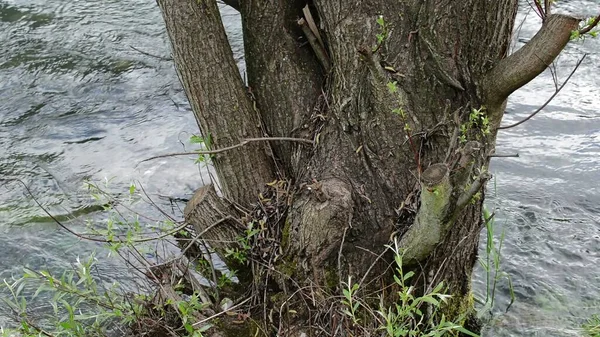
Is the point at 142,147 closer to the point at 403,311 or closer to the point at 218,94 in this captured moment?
the point at 218,94

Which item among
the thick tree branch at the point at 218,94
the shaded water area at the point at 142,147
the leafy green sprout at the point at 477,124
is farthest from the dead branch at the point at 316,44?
the shaded water area at the point at 142,147

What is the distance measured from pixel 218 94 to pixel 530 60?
53.5 inches

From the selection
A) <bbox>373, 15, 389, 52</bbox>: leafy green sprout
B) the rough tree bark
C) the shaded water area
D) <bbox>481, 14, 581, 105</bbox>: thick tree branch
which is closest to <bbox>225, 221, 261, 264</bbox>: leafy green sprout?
the rough tree bark

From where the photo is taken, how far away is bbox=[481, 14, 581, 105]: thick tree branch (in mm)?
2520

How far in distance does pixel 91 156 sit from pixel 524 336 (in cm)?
346

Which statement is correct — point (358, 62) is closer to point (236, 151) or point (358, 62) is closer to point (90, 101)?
point (236, 151)

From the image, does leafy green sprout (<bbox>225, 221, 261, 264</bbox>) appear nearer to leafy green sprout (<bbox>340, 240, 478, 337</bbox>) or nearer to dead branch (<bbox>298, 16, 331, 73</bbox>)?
leafy green sprout (<bbox>340, 240, 478, 337</bbox>)

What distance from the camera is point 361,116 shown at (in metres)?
3.00

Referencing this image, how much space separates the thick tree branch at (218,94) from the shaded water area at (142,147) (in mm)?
466

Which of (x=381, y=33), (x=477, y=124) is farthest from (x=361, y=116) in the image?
(x=477, y=124)

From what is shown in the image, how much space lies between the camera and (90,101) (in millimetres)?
6152

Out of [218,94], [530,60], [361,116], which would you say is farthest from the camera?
[218,94]

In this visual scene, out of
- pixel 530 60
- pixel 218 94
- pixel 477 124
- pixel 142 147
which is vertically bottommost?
pixel 142 147

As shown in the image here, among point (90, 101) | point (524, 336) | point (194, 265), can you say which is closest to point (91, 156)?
point (90, 101)
